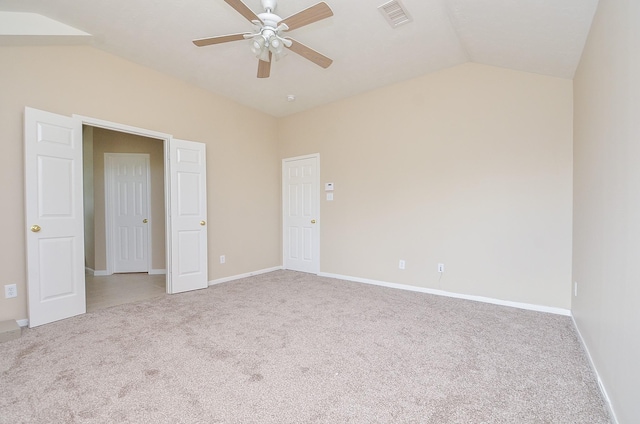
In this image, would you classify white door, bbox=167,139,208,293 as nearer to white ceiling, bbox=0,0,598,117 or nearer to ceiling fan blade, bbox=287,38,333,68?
white ceiling, bbox=0,0,598,117

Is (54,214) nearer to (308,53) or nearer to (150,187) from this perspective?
(150,187)

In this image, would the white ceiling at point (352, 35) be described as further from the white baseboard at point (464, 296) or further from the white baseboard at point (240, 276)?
the white baseboard at point (240, 276)

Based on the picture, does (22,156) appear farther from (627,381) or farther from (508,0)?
(627,381)

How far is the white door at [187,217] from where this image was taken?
389 centimetres

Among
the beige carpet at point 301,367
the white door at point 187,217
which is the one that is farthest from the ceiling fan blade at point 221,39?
the beige carpet at point 301,367

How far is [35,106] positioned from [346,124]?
3.76 metres

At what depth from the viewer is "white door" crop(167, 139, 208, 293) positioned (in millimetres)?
3887

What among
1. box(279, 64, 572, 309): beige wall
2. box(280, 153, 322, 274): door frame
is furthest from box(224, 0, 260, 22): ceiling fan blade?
box(280, 153, 322, 274): door frame

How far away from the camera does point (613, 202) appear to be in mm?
1626

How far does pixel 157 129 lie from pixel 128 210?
2.35 m

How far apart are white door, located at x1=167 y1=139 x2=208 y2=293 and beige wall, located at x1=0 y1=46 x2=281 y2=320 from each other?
0.23 meters

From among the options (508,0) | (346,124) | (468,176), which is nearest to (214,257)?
(346,124)

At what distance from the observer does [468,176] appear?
3.56 meters

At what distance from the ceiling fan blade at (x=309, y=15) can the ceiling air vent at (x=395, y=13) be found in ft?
2.62
